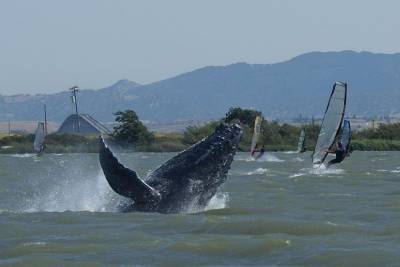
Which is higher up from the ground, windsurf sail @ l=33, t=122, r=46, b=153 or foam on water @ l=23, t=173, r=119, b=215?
foam on water @ l=23, t=173, r=119, b=215

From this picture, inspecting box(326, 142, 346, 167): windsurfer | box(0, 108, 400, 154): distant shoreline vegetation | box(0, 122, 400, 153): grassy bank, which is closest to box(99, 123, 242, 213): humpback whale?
box(326, 142, 346, 167): windsurfer

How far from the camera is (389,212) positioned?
661 inches

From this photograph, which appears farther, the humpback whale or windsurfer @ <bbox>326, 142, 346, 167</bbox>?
windsurfer @ <bbox>326, 142, 346, 167</bbox>

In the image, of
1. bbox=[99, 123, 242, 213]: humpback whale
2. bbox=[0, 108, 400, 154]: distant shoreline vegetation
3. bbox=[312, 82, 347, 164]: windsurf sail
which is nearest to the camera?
bbox=[99, 123, 242, 213]: humpback whale

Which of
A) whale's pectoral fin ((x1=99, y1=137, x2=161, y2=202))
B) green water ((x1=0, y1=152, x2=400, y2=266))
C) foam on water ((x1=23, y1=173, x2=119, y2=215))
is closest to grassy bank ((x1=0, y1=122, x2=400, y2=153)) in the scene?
foam on water ((x1=23, y1=173, x2=119, y2=215))

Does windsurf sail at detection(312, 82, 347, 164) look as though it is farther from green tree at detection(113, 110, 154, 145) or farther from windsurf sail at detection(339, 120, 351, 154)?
green tree at detection(113, 110, 154, 145)

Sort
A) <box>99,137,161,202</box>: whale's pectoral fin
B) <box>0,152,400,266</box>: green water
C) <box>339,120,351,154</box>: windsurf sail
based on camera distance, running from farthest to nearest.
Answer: <box>339,120,351,154</box>: windsurf sail, <box>0,152,400,266</box>: green water, <box>99,137,161,202</box>: whale's pectoral fin

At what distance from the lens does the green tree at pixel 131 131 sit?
105662 mm

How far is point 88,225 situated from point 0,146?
313 ft

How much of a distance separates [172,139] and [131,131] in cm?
455

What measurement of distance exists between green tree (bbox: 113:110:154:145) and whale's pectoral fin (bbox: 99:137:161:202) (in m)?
92.4

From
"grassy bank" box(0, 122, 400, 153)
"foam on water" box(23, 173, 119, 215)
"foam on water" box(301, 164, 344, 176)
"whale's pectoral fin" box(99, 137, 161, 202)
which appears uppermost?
"whale's pectoral fin" box(99, 137, 161, 202)

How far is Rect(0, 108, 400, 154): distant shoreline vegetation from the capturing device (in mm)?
98625

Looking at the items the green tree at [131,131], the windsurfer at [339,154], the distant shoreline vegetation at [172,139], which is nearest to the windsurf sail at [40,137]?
the distant shoreline vegetation at [172,139]
